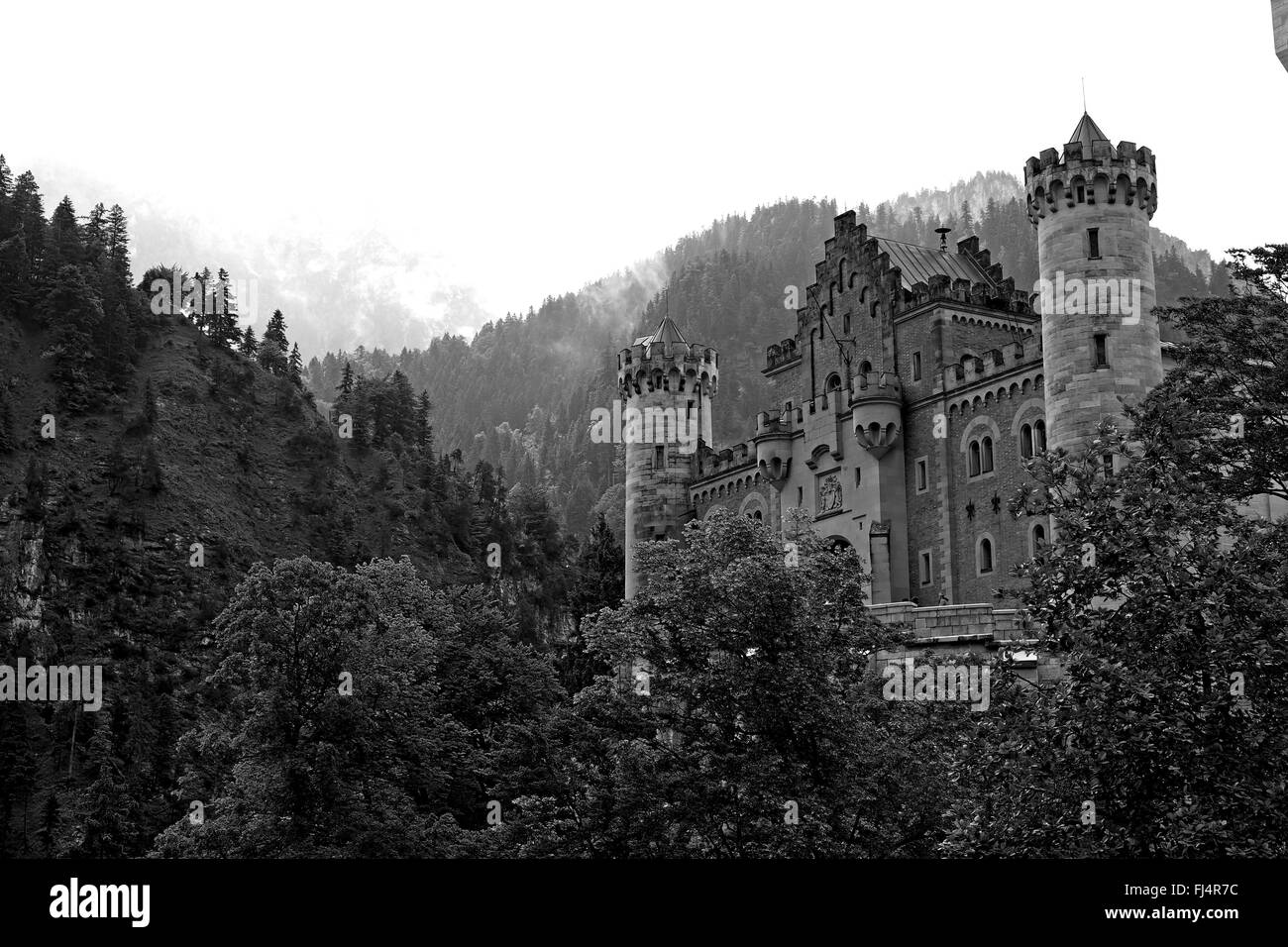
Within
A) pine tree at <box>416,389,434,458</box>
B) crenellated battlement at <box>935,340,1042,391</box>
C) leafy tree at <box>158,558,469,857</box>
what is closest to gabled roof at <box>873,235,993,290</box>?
crenellated battlement at <box>935,340,1042,391</box>

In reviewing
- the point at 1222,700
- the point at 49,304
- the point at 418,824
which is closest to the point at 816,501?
the point at 418,824

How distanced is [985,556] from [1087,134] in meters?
17.6

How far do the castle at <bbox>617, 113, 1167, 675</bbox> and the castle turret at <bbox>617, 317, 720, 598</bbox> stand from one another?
0.37 ft

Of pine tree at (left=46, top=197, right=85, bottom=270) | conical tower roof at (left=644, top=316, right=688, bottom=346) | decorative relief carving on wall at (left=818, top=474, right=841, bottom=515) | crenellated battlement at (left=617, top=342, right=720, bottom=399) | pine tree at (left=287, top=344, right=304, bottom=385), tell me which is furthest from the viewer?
pine tree at (left=287, top=344, right=304, bottom=385)

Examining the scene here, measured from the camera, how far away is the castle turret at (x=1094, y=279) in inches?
2021

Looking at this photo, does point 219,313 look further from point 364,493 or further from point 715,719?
point 715,719

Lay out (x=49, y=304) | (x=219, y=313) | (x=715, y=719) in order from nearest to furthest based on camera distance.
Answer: (x=715, y=719), (x=49, y=304), (x=219, y=313)

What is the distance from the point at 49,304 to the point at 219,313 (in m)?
16.6

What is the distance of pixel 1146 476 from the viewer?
29203 mm

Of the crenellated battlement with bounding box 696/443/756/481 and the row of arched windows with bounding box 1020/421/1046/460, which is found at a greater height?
the crenellated battlement with bounding box 696/443/756/481

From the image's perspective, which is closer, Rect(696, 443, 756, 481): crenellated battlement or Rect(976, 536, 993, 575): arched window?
Rect(976, 536, 993, 575): arched window

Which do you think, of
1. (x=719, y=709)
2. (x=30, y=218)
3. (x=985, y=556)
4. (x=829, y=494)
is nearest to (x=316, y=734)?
(x=719, y=709)

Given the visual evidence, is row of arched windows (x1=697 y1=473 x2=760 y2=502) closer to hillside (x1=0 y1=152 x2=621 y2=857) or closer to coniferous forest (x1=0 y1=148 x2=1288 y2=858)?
coniferous forest (x1=0 y1=148 x2=1288 y2=858)

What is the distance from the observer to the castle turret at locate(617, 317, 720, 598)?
75.6 meters
